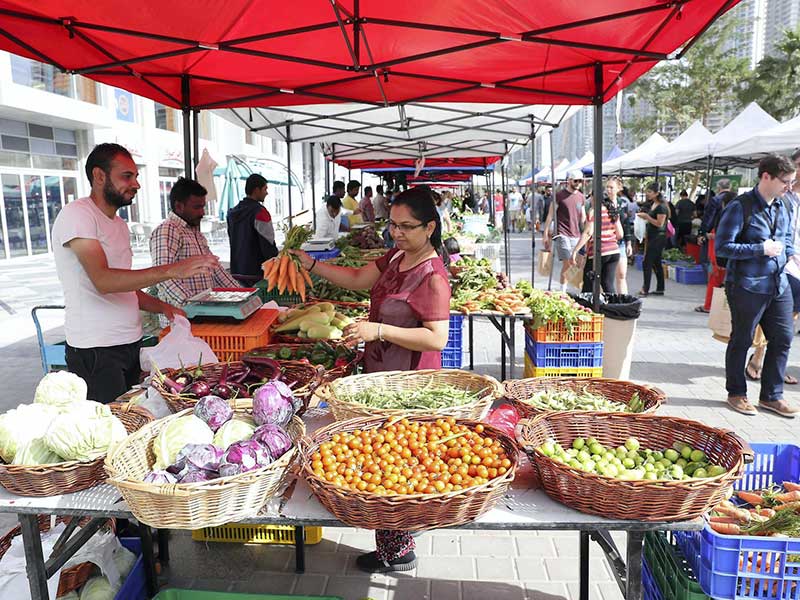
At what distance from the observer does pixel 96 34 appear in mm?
3893

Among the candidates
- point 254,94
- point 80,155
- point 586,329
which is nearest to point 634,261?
point 586,329

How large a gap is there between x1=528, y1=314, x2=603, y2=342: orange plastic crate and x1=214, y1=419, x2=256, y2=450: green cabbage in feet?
11.9

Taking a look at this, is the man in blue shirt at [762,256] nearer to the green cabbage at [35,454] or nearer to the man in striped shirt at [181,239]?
the man in striped shirt at [181,239]

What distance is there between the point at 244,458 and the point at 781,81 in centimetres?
3701

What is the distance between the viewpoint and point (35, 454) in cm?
216

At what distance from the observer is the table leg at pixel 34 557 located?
2.23 meters

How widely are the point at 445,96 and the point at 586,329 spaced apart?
2432 millimetres

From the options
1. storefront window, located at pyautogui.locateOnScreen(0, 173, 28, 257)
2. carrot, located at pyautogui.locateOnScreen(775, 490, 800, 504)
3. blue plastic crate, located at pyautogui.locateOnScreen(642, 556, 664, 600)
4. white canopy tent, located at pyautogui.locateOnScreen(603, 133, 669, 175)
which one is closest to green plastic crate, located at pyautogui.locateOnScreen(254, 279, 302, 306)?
blue plastic crate, located at pyautogui.locateOnScreen(642, 556, 664, 600)

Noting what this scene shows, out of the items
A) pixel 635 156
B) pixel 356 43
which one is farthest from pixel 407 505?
pixel 635 156

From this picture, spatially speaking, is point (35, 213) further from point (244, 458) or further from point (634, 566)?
point (634, 566)

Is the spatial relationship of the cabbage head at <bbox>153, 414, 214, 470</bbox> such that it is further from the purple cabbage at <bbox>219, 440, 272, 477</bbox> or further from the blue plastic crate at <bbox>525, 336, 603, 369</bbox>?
the blue plastic crate at <bbox>525, 336, 603, 369</bbox>

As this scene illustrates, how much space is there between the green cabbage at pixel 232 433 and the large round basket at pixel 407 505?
0.38 m

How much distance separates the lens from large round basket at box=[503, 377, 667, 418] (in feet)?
9.45

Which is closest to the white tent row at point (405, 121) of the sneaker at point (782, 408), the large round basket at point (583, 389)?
the sneaker at point (782, 408)
